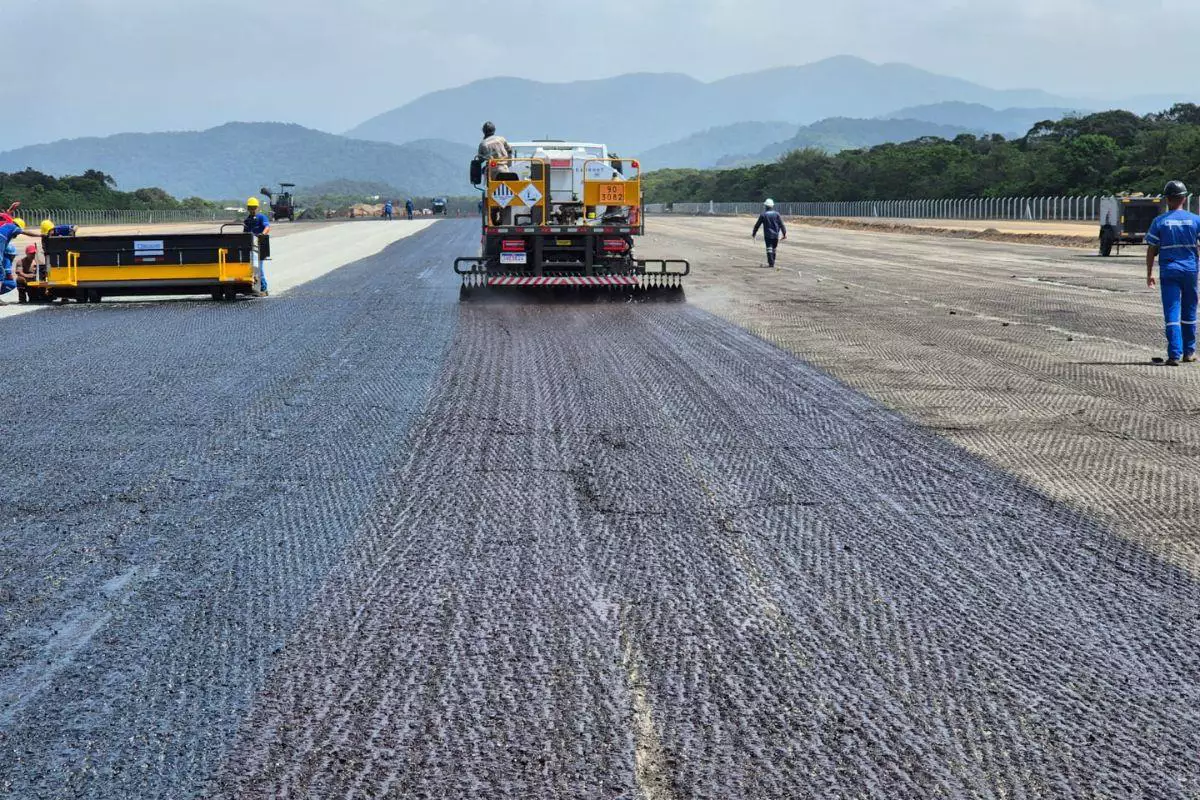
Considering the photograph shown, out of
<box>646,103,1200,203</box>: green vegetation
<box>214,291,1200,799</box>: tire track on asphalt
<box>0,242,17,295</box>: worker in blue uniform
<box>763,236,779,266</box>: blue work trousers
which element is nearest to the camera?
<box>214,291,1200,799</box>: tire track on asphalt

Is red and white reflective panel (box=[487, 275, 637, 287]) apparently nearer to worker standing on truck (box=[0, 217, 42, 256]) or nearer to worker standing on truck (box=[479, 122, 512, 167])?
worker standing on truck (box=[479, 122, 512, 167])

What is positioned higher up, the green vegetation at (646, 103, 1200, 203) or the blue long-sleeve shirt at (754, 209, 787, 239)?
the green vegetation at (646, 103, 1200, 203)

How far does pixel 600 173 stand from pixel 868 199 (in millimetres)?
93075

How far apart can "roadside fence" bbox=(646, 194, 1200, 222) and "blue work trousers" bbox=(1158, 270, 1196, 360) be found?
45865 millimetres

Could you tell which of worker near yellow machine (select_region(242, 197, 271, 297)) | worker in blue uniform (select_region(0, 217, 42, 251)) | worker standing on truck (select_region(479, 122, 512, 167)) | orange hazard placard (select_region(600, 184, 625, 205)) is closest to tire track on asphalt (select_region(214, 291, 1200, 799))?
worker standing on truck (select_region(479, 122, 512, 167))

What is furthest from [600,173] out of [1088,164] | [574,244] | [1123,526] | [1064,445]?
[1088,164]

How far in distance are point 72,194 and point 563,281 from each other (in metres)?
84.2

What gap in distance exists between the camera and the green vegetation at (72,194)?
8931 centimetres

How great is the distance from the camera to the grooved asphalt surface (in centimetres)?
392

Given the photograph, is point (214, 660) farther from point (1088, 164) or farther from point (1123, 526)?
point (1088, 164)

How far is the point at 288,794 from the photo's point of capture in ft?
12.2

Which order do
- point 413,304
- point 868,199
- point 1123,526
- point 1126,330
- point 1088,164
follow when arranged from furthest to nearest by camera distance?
1. point 868,199
2. point 1088,164
3. point 413,304
4. point 1126,330
5. point 1123,526

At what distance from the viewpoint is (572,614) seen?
522cm

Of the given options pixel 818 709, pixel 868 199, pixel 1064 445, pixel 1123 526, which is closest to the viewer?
pixel 818 709
